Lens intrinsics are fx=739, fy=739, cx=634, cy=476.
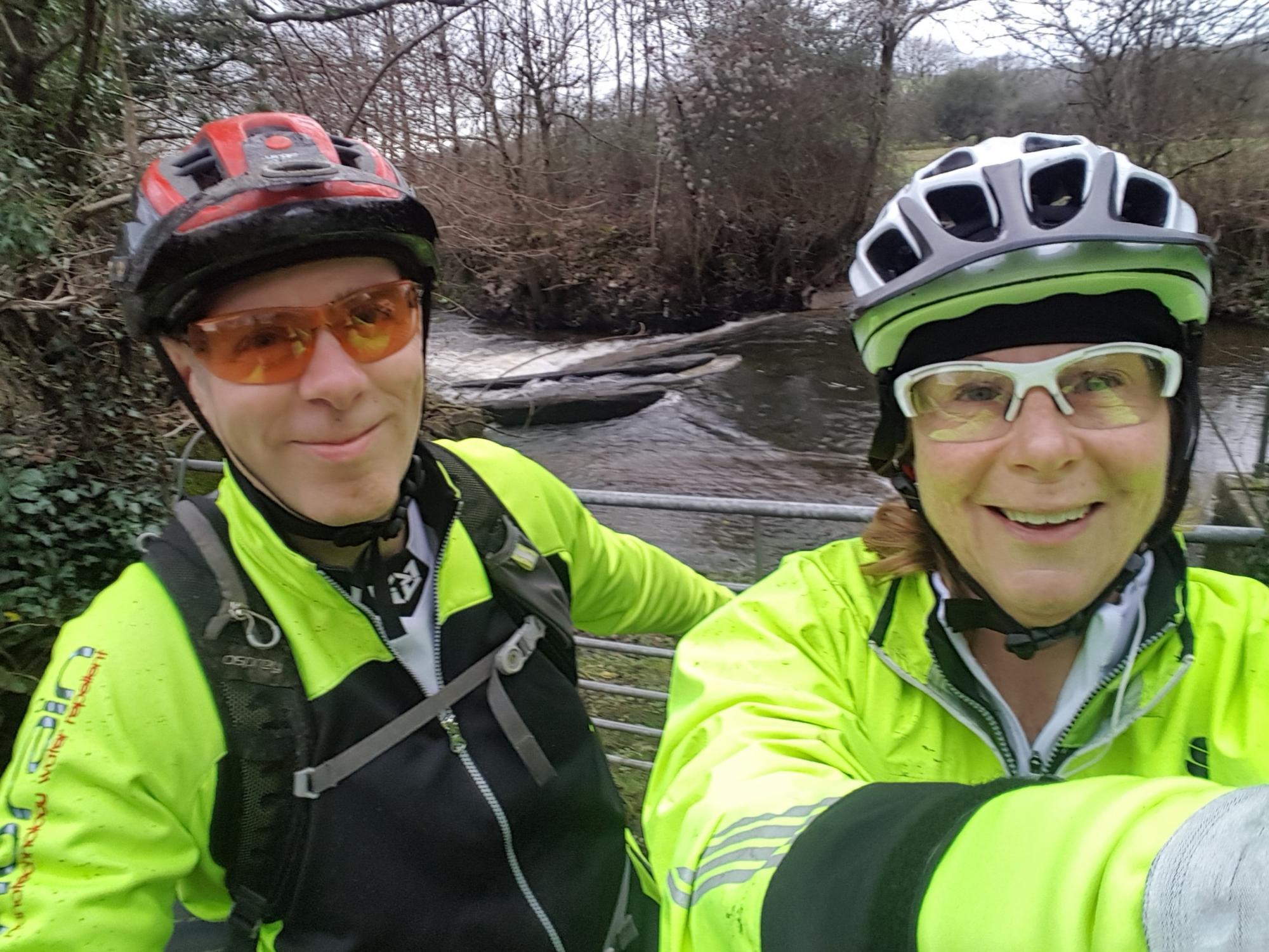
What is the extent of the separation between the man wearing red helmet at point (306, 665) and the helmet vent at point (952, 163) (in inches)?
43.0

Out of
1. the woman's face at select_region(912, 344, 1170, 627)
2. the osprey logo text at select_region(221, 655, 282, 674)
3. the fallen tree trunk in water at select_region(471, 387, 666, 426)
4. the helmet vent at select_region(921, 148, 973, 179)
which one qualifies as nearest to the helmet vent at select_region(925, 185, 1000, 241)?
the helmet vent at select_region(921, 148, 973, 179)

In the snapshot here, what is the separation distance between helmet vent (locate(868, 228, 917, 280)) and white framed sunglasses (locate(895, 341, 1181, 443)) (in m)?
0.27

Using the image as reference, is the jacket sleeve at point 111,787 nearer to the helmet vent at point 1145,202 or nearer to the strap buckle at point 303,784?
the strap buckle at point 303,784

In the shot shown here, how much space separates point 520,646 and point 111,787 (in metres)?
0.72

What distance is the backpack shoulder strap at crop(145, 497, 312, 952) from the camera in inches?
48.6

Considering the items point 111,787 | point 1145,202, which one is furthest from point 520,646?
point 1145,202

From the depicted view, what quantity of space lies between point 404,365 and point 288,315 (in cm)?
23

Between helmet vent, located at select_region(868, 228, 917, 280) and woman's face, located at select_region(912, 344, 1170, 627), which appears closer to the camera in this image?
woman's face, located at select_region(912, 344, 1170, 627)

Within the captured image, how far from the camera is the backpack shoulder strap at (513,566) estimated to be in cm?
162

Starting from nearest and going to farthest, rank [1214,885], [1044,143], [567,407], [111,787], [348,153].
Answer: [1214,885]
[111,787]
[1044,143]
[348,153]
[567,407]

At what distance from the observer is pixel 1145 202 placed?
140 cm

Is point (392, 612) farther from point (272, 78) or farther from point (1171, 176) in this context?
point (1171, 176)

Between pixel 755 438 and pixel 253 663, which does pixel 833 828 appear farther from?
pixel 755 438

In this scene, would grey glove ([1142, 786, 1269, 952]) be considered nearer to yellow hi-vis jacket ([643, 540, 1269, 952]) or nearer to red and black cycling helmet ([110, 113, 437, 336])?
yellow hi-vis jacket ([643, 540, 1269, 952])
